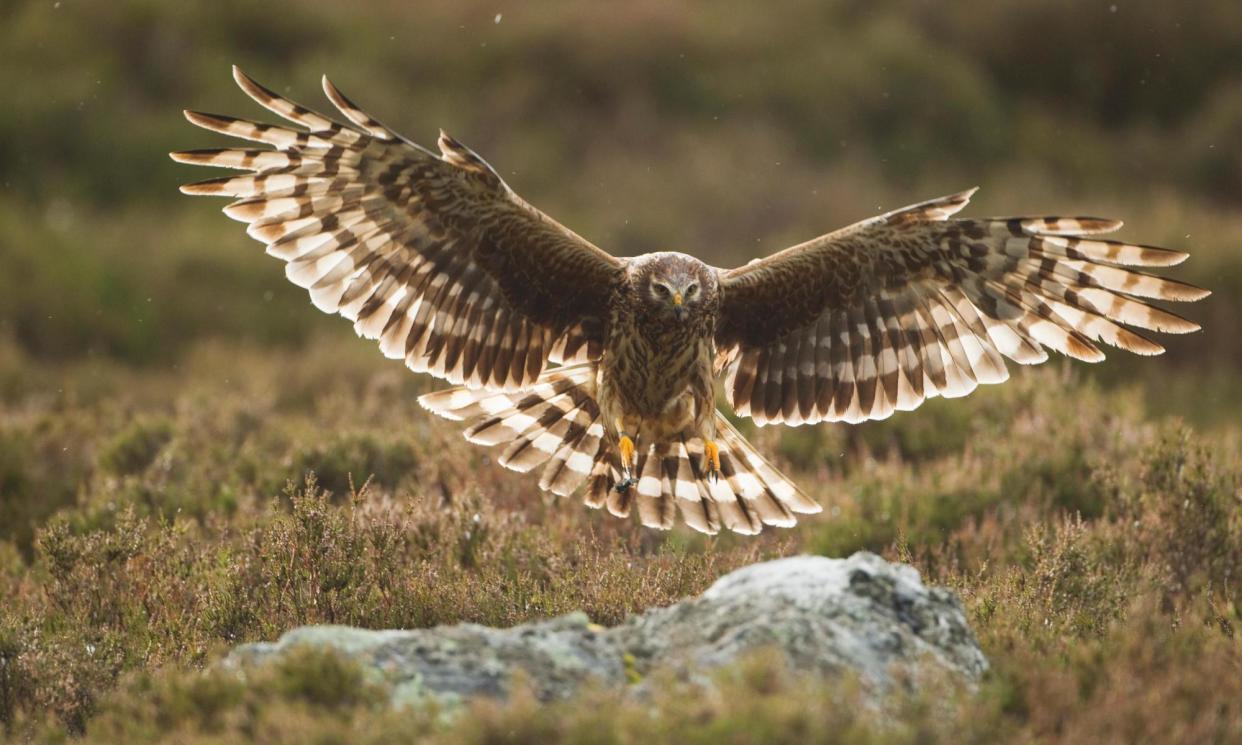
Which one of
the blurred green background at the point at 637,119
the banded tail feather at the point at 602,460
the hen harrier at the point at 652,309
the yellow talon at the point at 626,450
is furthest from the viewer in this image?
the blurred green background at the point at 637,119

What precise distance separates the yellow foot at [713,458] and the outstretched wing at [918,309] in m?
0.40

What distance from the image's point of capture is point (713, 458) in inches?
302

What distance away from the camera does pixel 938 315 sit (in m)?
7.47

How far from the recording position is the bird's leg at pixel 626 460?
753cm

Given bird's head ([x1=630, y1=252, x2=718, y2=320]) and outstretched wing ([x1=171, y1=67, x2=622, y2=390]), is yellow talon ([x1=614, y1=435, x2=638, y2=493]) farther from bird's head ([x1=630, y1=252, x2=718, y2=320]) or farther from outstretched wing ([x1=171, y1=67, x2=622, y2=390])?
bird's head ([x1=630, y1=252, x2=718, y2=320])

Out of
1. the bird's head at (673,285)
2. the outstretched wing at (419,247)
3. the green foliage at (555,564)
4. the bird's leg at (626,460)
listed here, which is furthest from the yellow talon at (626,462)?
the bird's head at (673,285)

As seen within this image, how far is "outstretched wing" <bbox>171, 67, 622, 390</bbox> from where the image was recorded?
22.4ft

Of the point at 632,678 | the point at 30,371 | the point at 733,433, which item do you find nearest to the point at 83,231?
the point at 30,371

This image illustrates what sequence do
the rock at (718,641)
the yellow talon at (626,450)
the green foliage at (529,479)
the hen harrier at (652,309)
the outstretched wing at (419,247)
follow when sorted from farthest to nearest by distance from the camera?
1. the yellow talon at (626,450)
2. the hen harrier at (652,309)
3. the outstretched wing at (419,247)
4. the green foliage at (529,479)
5. the rock at (718,641)

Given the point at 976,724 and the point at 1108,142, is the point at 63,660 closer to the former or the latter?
the point at 976,724

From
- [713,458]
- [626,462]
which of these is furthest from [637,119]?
[626,462]

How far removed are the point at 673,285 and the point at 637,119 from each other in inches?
492

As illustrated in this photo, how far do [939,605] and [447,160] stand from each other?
9.91ft

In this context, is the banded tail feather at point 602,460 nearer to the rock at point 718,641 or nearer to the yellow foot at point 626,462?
the yellow foot at point 626,462
